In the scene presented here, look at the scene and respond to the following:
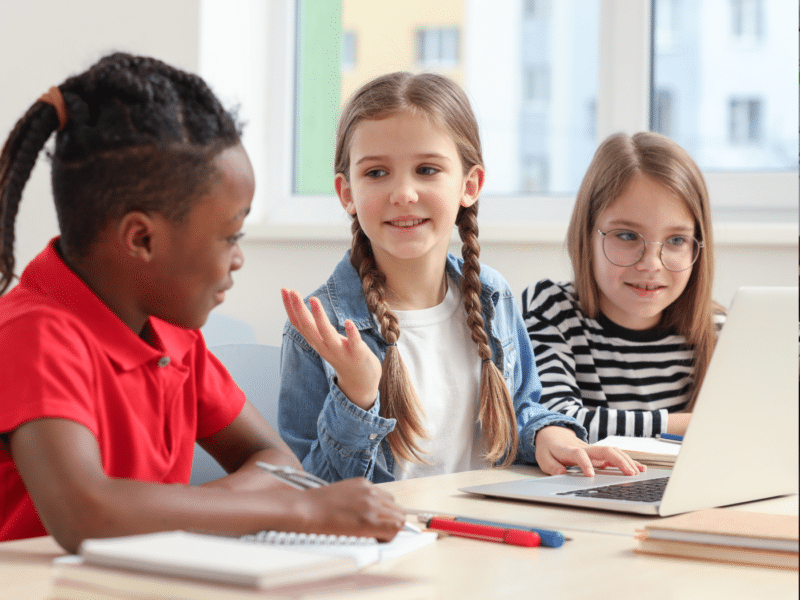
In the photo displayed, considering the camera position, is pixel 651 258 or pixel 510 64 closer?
pixel 651 258

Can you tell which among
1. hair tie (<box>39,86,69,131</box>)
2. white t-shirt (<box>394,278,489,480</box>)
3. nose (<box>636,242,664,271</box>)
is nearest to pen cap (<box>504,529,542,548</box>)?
hair tie (<box>39,86,69,131</box>)

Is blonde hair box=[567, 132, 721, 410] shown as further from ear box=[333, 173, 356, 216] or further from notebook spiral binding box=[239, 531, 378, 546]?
notebook spiral binding box=[239, 531, 378, 546]

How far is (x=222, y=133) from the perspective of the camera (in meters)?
0.90

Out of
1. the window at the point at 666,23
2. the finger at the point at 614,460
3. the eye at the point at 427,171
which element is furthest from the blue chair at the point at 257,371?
the window at the point at 666,23

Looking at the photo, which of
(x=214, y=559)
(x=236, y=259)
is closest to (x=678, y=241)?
(x=236, y=259)

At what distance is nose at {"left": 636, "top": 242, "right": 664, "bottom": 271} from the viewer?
1697 millimetres

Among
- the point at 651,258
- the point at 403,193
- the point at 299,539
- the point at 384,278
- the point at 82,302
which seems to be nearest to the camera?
the point at 299,539

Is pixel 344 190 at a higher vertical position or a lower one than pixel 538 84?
lower

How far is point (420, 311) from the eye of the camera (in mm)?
1562

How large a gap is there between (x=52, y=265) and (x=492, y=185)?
1.74m

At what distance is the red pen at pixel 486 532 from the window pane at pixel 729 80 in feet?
5.93

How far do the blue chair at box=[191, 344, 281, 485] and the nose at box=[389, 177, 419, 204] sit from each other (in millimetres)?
361

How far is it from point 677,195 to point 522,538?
114 cm

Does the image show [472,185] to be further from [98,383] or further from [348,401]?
[98,383]
